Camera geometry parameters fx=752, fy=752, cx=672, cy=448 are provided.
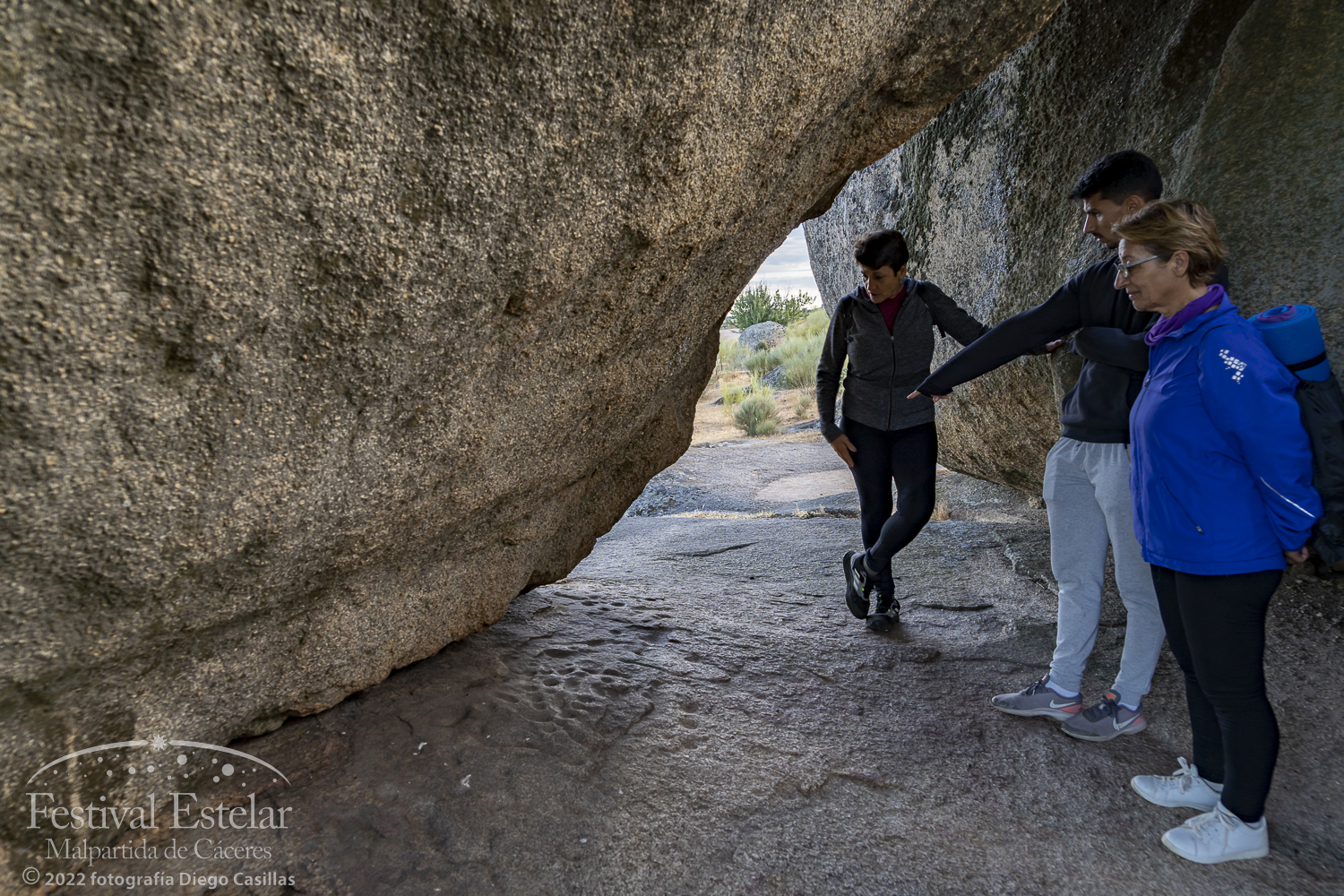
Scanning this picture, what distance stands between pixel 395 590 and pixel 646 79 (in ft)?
6.18

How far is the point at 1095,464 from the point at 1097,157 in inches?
72.8

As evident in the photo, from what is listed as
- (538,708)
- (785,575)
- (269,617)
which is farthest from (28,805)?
(785,575)

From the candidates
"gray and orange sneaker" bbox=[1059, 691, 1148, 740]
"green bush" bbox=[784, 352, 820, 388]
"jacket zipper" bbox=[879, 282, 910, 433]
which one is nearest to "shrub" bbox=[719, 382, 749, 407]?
"green bush" bbox=[784, 352, 820, 388]

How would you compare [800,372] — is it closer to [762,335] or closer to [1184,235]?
[762,335]

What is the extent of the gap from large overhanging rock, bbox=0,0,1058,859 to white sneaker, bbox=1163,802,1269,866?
222 cm

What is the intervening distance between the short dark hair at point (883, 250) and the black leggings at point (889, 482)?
28.7 inches

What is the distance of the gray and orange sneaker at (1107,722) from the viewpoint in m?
2.58

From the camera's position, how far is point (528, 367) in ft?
7.95

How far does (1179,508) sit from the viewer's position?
6.48 ft

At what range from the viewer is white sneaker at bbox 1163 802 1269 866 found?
200cm

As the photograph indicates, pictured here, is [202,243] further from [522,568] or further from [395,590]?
[522,568]

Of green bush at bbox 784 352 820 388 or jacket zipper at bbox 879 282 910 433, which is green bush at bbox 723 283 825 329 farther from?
jacket zipper at bbox 879 282 910 433

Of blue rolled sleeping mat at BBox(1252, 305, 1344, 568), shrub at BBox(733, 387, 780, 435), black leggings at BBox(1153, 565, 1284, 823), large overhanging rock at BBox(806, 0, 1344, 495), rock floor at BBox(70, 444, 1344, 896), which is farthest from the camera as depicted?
shrub at BBox(733, 387, 780, 435)

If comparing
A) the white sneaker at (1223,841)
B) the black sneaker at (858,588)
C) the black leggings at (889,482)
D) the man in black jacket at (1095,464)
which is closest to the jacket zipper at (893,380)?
the black leggings at (889,482)
